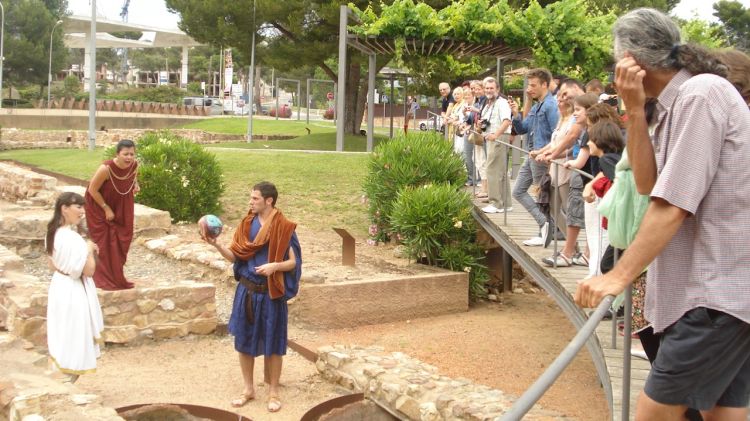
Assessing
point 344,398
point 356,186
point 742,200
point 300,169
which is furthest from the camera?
point 300,169

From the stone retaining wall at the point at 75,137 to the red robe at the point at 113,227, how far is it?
2287cm

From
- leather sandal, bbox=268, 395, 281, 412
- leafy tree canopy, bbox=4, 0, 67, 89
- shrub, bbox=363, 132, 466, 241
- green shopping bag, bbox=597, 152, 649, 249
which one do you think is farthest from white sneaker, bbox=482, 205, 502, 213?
leafy tree canopy, bbox=4, 0, 67, 89

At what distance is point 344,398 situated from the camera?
24.7ft

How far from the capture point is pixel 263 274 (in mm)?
7008

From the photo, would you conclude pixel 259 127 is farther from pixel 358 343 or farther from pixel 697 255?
pixel 697 255

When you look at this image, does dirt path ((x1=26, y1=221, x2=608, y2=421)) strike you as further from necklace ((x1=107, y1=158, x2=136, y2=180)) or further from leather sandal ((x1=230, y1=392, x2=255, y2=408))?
necklace ((x1=107, y1=158, x2=136, y2=180))

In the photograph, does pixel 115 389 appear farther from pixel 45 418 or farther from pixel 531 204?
pixel 531 204

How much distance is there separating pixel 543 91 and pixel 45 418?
6008mm

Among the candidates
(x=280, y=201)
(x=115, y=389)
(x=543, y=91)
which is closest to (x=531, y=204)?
(x=543, y=91)

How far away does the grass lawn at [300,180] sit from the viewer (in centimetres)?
1547

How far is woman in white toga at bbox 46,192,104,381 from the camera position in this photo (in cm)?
696

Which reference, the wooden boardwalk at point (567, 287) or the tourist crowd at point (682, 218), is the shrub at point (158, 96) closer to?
the wooden boardwalk at point (567, 287)

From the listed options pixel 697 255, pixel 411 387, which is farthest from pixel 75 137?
pixel 697 255

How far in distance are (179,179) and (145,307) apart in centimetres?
575
